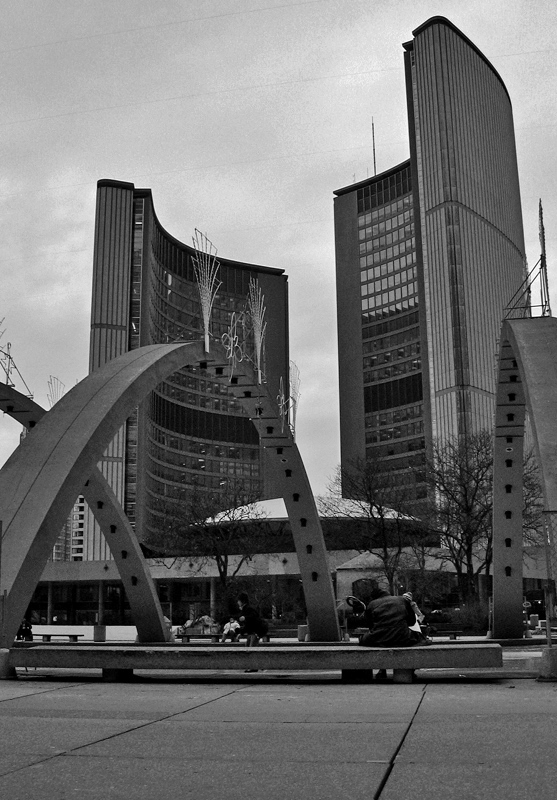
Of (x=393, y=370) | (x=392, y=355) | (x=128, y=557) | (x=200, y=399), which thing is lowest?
(x=128, y=557)

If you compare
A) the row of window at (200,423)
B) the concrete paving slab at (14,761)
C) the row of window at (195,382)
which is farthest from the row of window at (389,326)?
the concrete paving slab at (14,761)

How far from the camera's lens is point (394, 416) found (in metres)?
130

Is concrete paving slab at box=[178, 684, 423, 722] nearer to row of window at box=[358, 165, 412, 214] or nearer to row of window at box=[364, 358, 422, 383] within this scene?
row of window at box=[364, 358, 422, 383]

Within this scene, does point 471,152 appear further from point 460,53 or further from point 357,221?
point 357,221

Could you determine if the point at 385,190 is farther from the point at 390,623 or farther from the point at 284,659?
the point at 284,659

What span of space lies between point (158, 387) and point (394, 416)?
3837 cm

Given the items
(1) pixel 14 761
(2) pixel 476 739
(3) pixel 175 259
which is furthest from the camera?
(3) pixel 175 259

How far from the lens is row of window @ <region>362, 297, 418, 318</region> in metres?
130

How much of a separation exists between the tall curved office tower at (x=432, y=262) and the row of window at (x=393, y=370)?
0.19 meters

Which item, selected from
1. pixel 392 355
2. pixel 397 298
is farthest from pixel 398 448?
pixel 397 298

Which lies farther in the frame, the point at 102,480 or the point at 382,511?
the point at 382,511

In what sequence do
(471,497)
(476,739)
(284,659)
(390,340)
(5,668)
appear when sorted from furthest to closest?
(390,340)
(471,497)
(5,668)
(284,659)
(476,739)

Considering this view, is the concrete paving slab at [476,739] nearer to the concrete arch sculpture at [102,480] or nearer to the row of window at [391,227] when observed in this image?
the concrete arch sculpture at [102,480]

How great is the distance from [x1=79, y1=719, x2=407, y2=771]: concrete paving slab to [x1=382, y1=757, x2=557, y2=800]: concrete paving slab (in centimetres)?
48
